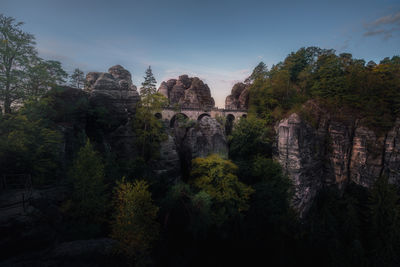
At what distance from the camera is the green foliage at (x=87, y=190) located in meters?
11.8

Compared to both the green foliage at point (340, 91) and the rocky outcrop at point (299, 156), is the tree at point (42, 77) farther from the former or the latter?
the green foliage at point (340, 91)

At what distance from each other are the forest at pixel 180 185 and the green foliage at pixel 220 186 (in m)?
0.13

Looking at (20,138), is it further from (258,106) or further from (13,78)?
(258,106)

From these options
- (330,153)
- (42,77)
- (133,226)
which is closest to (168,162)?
(133,226)

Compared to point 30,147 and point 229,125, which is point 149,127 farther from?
point 229,125

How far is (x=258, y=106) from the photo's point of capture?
3025 centimetres

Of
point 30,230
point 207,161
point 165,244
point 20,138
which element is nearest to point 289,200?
point 207,161

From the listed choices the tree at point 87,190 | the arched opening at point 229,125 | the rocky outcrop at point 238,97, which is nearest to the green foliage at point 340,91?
the arched opening at point 229,125

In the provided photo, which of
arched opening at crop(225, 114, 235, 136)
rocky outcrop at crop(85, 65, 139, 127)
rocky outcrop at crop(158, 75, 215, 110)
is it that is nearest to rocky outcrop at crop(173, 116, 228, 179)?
rocky outcrop at crop(85, 65, 139, 127)

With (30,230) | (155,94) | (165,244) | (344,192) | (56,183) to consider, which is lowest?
(165,244)

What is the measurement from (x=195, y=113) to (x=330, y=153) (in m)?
23.9

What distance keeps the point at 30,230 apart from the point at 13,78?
1214cm

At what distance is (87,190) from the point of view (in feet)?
39.8

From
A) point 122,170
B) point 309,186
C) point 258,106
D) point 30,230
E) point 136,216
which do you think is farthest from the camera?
point 258,106
